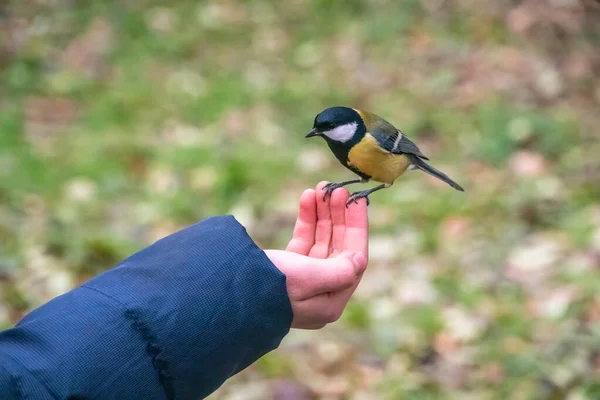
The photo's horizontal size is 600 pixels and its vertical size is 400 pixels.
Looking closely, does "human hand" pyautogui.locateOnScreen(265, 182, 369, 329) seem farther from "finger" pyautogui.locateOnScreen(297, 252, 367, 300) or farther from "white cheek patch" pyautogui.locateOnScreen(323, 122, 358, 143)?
"white cheek patch" pyautogui.locateOnScreen(323, 122, 358, 143)

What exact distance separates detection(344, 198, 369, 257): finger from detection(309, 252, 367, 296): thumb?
0.04m

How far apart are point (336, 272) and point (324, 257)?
0.23 metres

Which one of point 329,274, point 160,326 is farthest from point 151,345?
point 329,274

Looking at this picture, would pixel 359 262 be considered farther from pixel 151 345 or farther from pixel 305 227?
pixel 151 345

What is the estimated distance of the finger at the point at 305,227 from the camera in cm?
210

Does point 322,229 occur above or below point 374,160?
below

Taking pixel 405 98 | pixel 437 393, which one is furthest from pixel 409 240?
pixel 405 98

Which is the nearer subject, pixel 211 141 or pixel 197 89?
pixel 211 141

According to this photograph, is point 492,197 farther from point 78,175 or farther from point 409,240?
point 78,175

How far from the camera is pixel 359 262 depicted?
198 centimetres

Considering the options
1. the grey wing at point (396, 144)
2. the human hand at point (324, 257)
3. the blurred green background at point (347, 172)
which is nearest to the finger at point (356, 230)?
the human hand at point (324, 257)

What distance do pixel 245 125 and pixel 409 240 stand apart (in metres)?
1.69

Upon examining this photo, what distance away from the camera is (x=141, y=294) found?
1.57 metres

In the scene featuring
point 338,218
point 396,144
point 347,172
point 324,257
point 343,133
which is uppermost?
point 343,133
